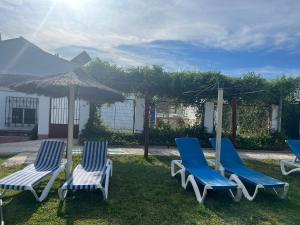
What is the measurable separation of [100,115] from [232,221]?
11.1m

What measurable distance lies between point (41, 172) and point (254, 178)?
4.97m

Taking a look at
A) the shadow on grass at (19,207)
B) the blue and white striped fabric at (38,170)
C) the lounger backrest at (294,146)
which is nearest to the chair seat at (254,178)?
the lounger backrest at (294,146)

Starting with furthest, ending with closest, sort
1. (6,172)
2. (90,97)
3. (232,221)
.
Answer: (90,97) < (6,172) < (232,221)

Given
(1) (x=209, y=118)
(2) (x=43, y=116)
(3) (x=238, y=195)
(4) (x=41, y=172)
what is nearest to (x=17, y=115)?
(2) (x=43, y=116)

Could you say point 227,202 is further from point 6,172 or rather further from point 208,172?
point 6,172

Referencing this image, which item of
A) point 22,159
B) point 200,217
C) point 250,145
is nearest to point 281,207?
point 200,217

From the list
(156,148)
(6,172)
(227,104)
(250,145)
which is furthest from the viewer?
(227,104)

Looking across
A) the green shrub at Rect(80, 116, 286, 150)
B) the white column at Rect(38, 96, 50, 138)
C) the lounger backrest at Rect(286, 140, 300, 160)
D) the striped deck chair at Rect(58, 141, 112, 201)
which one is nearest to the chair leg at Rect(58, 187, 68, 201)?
the striped deck chair at Rect(58, 141, 112, 201)

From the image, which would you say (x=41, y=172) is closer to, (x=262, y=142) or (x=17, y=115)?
(x=262, y=142)

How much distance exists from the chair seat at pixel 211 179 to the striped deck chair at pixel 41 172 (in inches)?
129

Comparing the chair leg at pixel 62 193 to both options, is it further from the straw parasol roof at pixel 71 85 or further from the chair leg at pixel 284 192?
the chair leg at pixel 284 192

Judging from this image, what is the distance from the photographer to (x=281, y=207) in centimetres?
658

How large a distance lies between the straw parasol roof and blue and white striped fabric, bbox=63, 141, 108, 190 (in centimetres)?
140

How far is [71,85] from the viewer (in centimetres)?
688
